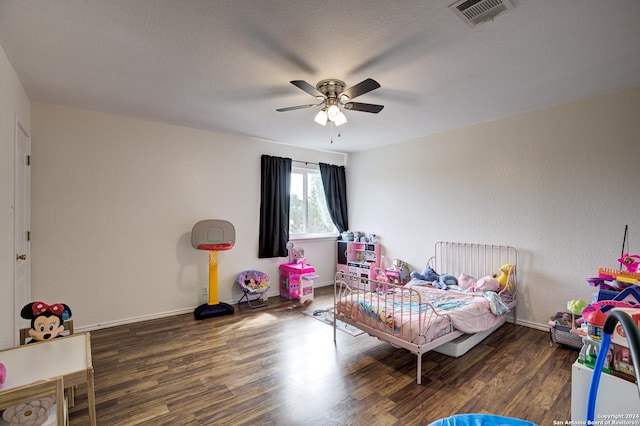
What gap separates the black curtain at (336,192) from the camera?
18.6 feet

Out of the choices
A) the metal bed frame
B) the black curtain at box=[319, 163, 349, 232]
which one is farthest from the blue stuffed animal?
the black curtain at box=[319, 163, 349, 232]

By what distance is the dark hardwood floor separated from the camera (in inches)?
81.5

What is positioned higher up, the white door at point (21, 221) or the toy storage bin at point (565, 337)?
the white door at point (21, 221)

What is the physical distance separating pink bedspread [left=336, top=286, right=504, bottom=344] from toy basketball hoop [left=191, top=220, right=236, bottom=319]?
181 cm

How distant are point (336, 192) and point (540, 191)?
327 cm

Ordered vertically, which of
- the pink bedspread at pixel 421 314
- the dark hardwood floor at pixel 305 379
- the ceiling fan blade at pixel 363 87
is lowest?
the dark hardwood floor at pixel 305 379

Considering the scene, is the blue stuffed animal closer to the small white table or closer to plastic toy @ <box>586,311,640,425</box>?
plastic toy @ <box>586,311,640,425</box>

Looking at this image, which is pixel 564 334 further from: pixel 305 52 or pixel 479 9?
pixel 305 52

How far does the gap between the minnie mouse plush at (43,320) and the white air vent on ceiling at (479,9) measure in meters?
3.30

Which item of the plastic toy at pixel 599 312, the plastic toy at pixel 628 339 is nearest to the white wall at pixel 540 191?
the plastic toy at pixel 599 312

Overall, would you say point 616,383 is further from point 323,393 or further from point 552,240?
point 552,240

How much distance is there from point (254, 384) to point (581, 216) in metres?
3.79

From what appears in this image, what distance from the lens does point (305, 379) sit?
2.50 m

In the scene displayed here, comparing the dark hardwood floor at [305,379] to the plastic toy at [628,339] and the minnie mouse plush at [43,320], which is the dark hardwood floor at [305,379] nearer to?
the minnie mouse plush at [43,320]
